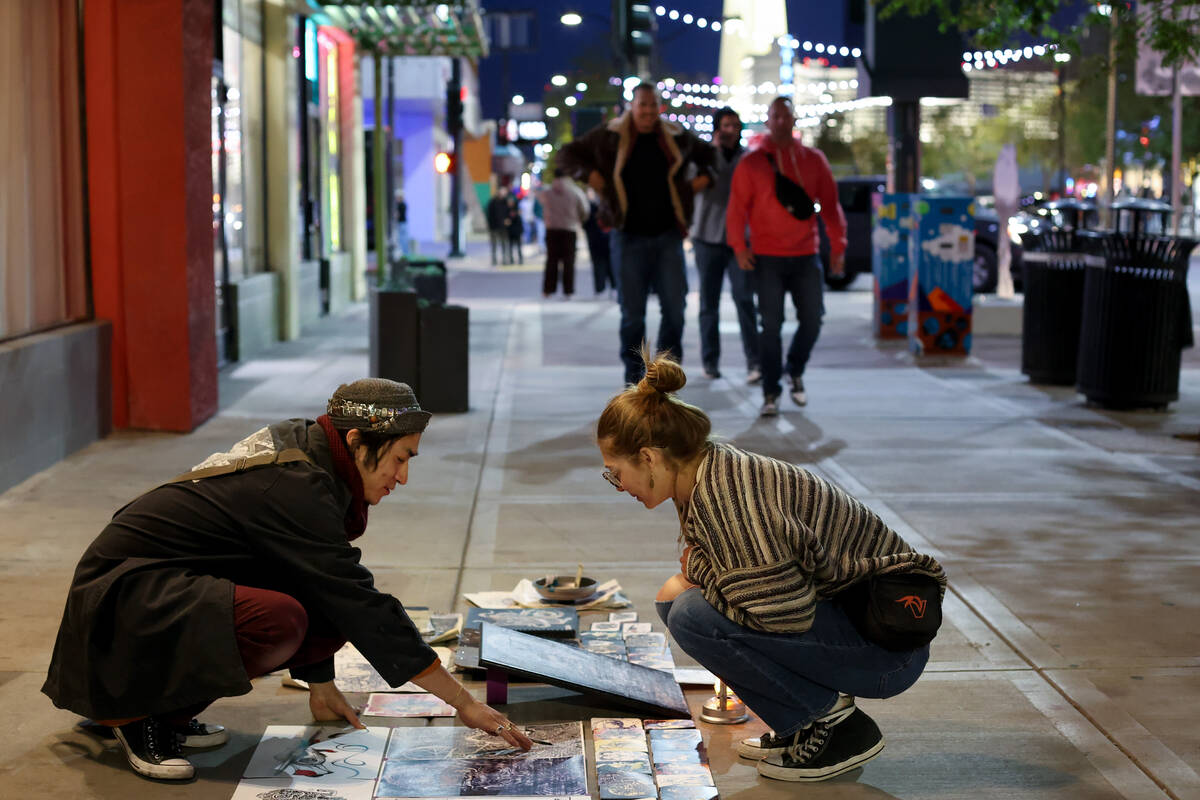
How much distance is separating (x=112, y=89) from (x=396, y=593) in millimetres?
4627

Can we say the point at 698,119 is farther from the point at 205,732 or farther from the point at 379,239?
→ the point at 205,732

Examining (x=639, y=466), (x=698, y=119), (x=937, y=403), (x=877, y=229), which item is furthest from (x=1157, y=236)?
(x=698, y=119)

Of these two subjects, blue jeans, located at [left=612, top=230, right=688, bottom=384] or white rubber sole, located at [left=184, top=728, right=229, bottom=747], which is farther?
blue jeans, located at [left=612, top=230, right=688, bottom=384]

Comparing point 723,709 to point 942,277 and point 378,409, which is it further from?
point 942,277

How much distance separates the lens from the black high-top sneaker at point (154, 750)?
3730 millimetres

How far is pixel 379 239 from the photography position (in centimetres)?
2352

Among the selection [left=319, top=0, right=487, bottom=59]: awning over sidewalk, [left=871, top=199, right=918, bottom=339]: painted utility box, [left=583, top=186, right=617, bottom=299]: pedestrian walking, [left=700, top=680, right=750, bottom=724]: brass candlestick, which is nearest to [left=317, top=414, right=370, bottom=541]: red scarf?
[left=700, top=680, right=750, bottom=724]: brass candlestick

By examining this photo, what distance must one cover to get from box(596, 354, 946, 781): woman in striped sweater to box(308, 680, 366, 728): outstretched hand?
38.3 inches

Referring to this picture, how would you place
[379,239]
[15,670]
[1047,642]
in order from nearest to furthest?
[15,670]
[1047,642]
[379,239]

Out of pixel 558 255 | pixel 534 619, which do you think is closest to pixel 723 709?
pixel 534 619

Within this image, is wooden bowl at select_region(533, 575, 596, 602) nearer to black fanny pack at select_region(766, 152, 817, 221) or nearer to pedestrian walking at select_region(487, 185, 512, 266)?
black fanny pack at select_region(766, 152, 817, 221)

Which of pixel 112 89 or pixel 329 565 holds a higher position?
pixel 112 89

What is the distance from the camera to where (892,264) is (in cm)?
1480

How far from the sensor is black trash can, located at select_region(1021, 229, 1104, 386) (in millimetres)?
11258
